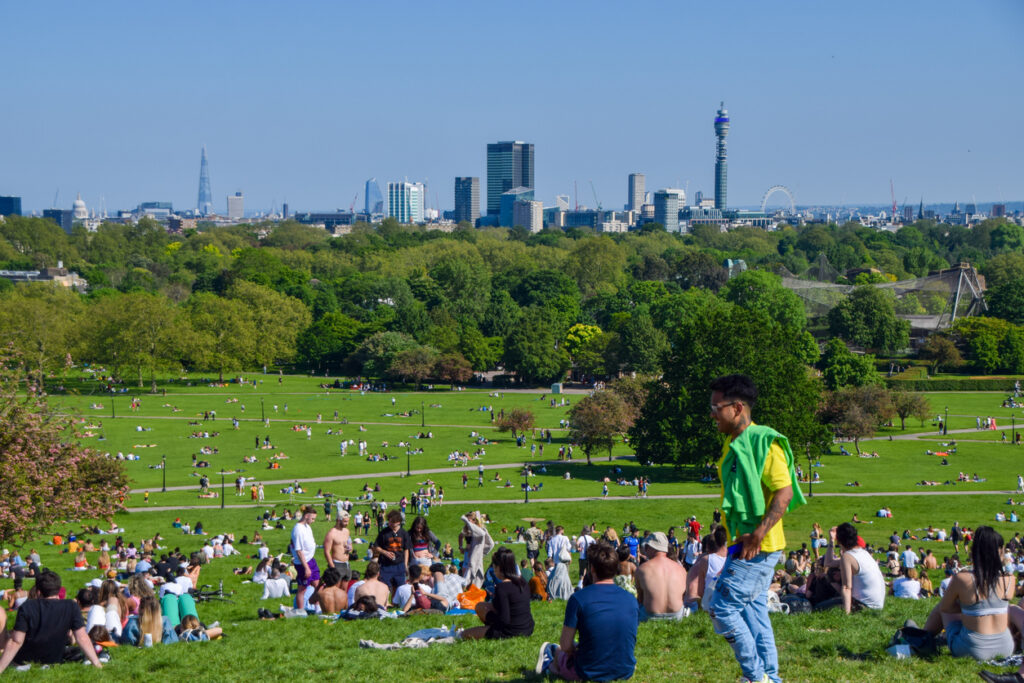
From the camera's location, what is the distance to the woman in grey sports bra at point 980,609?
8.70 metres

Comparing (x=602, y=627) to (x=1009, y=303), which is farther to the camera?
(x=1009, y=303)

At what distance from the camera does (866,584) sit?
38.2 ft

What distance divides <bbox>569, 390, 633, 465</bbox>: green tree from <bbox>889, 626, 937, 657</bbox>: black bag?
3791 cm

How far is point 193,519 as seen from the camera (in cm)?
3491

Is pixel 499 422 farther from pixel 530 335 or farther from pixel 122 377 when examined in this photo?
pixel 122 377

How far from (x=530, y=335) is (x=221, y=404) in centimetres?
2342

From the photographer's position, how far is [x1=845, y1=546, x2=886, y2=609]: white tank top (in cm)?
1159

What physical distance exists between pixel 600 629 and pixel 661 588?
282 centimetres

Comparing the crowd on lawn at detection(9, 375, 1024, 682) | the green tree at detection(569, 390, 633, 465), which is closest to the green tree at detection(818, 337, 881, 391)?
the green tree at detection(569, 390, 633, 465)

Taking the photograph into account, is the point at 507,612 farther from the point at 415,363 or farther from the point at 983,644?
the point at 415,363

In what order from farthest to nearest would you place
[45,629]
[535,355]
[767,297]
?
[767,297] < [535,355] < [45,629]

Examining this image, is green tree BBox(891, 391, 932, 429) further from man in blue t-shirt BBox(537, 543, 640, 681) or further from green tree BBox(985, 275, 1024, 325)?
man in blue t-shirt BBox(537, 543, 640, 681)

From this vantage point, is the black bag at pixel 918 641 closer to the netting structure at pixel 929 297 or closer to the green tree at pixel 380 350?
the green tree at pixel 380 350

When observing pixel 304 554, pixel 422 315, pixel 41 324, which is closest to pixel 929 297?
pixel 422 315
